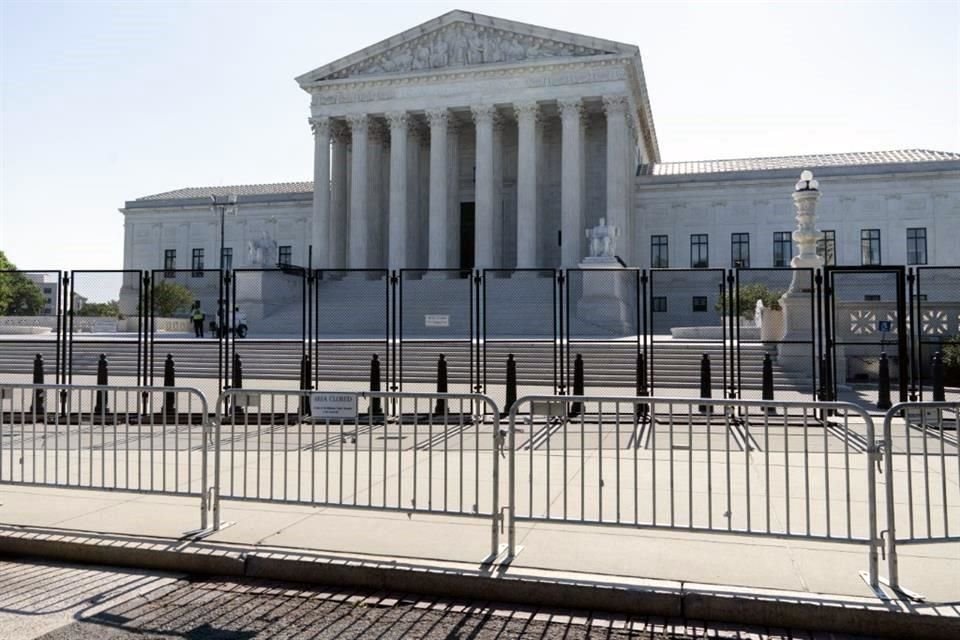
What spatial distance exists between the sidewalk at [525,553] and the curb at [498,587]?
0.04 ft

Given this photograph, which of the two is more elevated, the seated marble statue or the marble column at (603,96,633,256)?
the marble column at (603,96,633,256)

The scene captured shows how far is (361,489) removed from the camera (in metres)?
8.23

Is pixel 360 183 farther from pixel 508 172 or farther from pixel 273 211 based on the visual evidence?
pixel 273 211

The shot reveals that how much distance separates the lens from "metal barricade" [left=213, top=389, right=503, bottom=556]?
6332 mm

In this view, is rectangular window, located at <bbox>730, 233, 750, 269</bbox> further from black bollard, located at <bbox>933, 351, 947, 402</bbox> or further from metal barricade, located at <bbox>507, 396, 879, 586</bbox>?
metal barricade, located at <bbox>507, 396, 879, 586</bbox>

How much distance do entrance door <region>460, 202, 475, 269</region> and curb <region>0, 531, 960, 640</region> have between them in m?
54.3

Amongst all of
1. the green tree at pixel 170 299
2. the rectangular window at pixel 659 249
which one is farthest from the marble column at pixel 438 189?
the rectangular window at pixel 659 249

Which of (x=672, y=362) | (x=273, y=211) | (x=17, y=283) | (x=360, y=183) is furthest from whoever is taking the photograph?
(x=17, y=283)

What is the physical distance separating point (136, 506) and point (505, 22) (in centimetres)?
4989

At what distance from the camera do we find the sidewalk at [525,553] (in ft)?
16.5

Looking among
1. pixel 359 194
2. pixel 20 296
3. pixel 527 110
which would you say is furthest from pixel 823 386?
pixel 20 296

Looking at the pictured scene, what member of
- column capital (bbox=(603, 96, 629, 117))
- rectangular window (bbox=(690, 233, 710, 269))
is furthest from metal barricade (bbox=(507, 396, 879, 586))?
rectangular window (bbox=(690, 233, 710, 269))

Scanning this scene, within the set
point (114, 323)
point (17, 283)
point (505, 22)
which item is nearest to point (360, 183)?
point (505, 22)

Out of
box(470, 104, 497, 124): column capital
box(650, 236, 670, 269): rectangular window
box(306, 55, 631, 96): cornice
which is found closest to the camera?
box(306, 55, 631, 96): cornice
